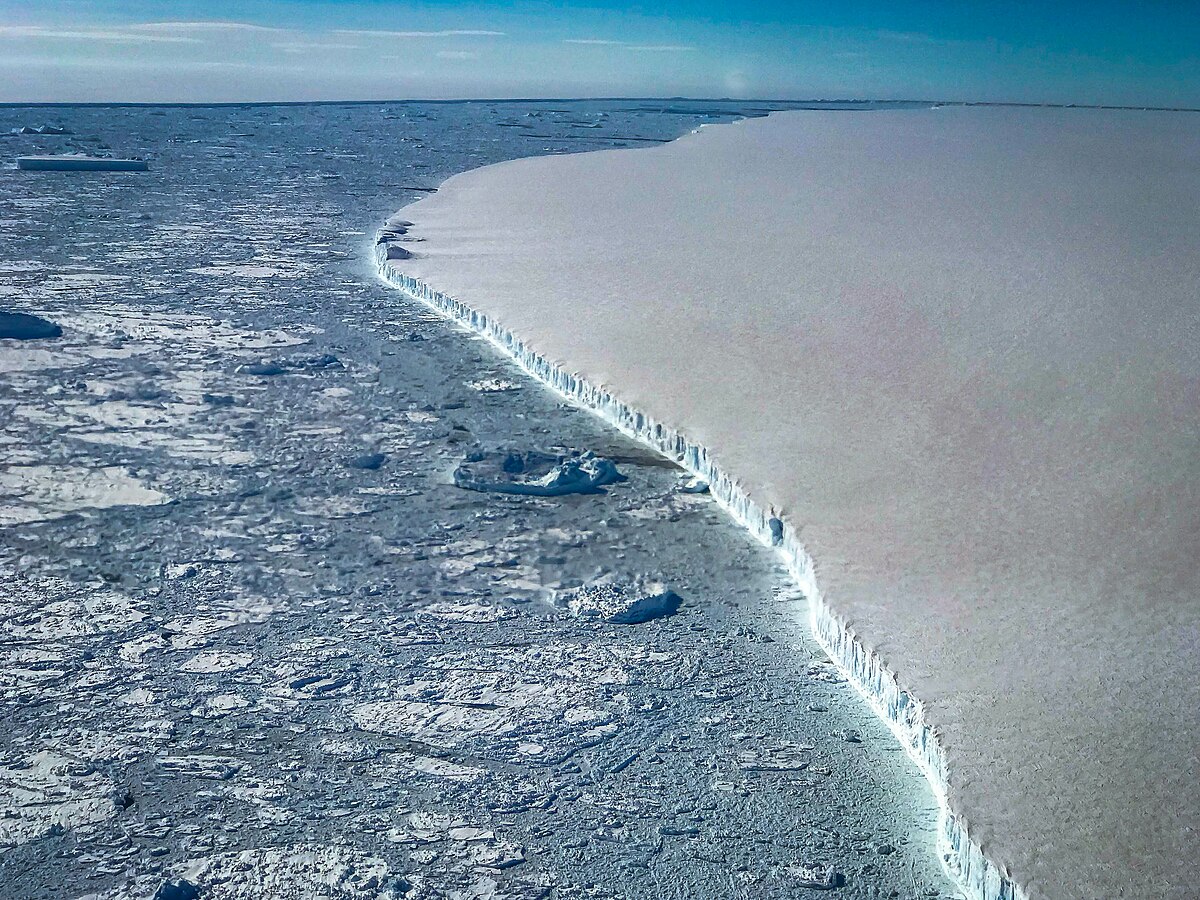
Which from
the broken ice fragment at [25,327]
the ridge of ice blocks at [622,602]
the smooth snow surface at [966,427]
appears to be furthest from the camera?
the broken ice fragment at [25,327]

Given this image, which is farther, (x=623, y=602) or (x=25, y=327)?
(x=25, y=327)

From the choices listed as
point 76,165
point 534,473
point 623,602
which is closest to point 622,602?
point 623,602

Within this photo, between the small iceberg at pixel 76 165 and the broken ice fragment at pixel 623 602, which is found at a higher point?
the small iceberg at pixel 76 165

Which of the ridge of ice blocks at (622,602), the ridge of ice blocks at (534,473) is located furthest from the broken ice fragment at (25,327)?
the ridge of ice blocks at (622,602)

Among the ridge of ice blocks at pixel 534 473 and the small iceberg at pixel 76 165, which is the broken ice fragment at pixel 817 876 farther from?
the small iceberg at pixel 76 165

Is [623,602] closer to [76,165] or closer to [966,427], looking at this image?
[966,427]

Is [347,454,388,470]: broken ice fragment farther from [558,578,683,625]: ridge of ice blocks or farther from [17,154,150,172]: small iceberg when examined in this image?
[17,154,150,172]: small iceberg
